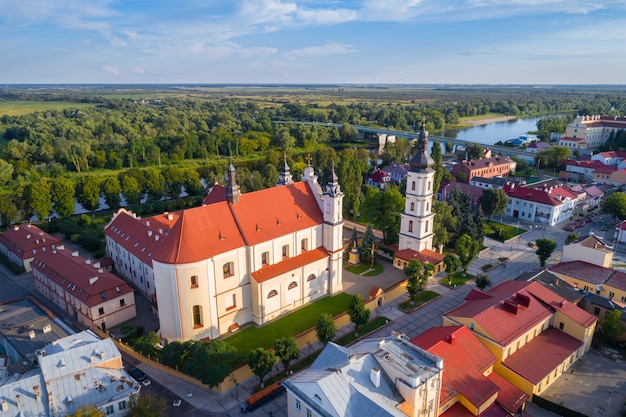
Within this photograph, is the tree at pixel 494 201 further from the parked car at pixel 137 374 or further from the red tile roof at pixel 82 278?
the parked car at pixel 137 374

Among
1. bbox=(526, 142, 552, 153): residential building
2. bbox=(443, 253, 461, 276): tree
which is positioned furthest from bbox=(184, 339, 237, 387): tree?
bbox=(526, 142, 552, 153): residential building

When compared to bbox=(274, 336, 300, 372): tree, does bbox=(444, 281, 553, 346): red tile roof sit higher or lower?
higher

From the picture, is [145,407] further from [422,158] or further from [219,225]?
[422,158]

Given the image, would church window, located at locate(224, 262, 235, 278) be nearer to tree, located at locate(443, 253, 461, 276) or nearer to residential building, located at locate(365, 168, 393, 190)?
tree, located at locate(443, 253, 461, 276)

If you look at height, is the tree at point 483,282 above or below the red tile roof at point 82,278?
below

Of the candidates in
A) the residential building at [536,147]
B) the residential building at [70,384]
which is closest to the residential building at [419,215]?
the residential building at [70,384]

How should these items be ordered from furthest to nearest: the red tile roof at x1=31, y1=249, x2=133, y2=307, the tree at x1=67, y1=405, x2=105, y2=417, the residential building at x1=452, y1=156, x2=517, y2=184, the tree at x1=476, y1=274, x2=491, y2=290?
the residential building at x1=452, y1=156, x2=517, y2=184 → the tree at x1=476, y1=274, x2=491, y2=290 → the red tile roof at x1=31, y1=249, x2=133, y2=307 → the tree at x1=67, y1=405, x2=105, y2=417

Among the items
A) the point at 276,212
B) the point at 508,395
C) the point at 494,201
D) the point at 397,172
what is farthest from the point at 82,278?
the point at 397,172
